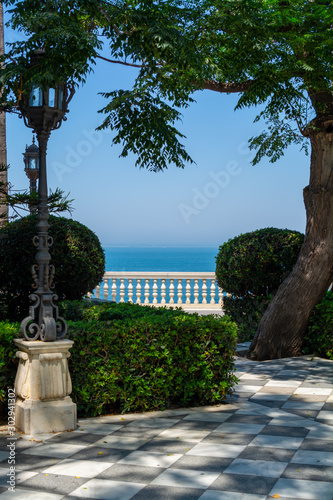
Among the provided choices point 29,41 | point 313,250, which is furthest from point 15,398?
point 313,250

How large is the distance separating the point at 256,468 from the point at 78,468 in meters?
1.39

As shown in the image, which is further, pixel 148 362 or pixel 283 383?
pixel 283 383

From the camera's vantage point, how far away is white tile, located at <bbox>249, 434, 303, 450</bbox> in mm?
4840

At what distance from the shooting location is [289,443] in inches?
194

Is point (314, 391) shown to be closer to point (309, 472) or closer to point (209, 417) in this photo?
point (209, 417)

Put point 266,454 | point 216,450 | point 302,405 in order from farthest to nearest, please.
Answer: point 302,405, point 216,450, point 266,454

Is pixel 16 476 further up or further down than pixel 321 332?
further down

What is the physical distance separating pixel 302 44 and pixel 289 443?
6103mm

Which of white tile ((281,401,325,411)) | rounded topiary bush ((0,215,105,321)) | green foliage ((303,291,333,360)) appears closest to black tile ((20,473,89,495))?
white tile ((281,401,325,411))

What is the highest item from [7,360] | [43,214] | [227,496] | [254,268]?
[43,214]

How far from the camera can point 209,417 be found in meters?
5.80

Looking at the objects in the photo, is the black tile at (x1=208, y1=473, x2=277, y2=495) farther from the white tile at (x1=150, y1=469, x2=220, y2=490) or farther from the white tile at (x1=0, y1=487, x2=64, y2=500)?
the white tile at (x1=0, y1=487, x2=64, y2=500)

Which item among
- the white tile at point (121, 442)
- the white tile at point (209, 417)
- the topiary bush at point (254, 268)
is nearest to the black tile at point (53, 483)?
the white tile at point (121, 442)

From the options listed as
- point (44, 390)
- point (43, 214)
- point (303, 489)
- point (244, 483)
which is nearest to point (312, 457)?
point (303, 489)
